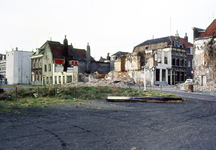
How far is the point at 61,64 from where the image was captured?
4659cm

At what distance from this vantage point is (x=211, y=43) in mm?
33781

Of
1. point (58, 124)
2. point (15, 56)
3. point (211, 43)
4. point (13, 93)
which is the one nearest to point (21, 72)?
point (15, 56)

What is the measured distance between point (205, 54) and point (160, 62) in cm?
979

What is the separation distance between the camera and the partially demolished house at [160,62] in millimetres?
41312

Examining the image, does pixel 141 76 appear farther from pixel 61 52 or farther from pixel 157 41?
pixel 61 52

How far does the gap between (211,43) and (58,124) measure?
3377cm

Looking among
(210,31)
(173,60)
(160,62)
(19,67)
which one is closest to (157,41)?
(173,60)

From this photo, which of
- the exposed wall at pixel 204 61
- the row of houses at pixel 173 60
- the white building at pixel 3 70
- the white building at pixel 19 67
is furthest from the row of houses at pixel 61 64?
the exposed wall at pixel 204 61

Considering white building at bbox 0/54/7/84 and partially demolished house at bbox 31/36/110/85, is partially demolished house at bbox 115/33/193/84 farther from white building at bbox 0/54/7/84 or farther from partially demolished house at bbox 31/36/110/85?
white building at bbox 0/54/7/84

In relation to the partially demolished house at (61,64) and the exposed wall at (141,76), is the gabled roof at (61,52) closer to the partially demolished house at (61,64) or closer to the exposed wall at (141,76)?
the partially demolished house at (61,64)

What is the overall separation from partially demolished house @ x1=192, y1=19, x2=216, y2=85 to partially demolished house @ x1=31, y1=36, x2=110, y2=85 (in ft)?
78.6

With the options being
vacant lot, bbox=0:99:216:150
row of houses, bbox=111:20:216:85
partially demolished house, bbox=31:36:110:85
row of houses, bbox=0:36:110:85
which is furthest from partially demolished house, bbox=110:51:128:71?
vacant lot, bbox=0:99:216:150

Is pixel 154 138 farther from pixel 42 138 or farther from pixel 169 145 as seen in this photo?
pixel 42 138

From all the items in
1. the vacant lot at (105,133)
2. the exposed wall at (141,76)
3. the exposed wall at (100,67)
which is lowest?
the vacant lot at (105,133)
